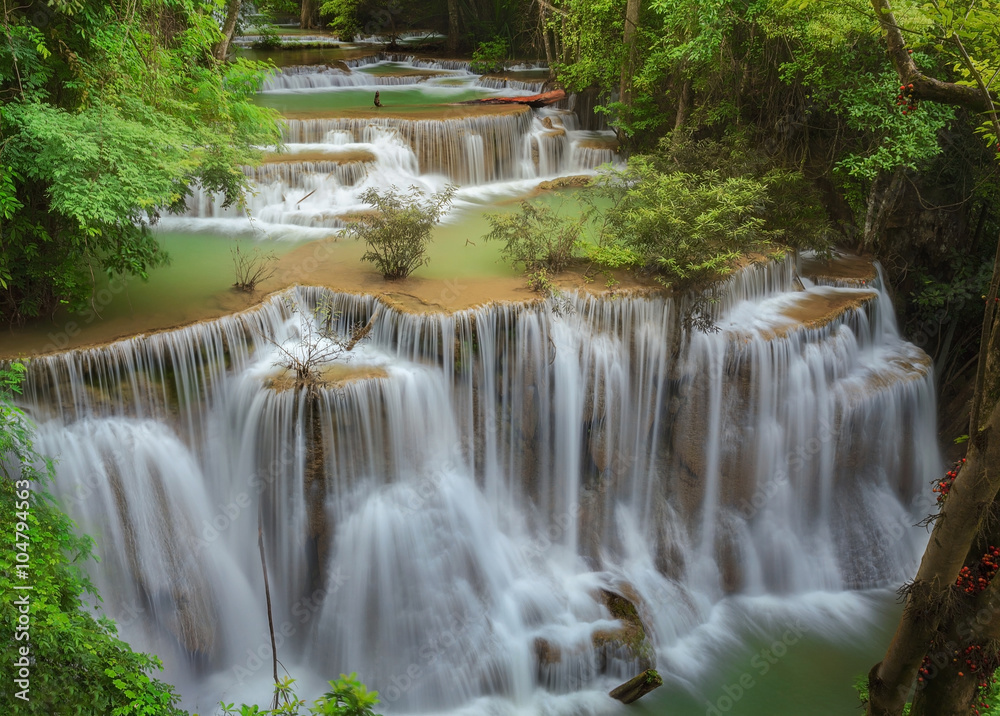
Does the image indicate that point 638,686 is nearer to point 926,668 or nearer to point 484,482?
point 484,482

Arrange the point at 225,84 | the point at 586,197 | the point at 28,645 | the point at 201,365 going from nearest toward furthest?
the point at 28,645
the point at 201,365
the point at 225,84
the point at 586,197

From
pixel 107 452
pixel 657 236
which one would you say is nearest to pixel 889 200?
pixel 657 236

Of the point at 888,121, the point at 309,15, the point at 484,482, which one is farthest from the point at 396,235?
the point at 309,15

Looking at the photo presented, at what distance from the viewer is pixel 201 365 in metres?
7.99

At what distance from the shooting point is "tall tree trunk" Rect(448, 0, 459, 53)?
82.1ft

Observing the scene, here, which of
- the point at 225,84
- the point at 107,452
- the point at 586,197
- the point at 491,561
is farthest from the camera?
the point at 586,197

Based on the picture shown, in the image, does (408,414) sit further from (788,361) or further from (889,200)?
(889,200)

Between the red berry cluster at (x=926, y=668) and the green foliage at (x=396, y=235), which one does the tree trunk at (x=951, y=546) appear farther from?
the green foliage at (x=396, y=235)

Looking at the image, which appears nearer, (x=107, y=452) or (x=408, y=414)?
(x=107, y=452)

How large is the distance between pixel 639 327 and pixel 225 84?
5700mm

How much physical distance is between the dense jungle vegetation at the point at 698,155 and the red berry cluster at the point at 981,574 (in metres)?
0.07

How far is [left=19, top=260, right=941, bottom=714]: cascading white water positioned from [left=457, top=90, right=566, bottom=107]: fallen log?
777cm
